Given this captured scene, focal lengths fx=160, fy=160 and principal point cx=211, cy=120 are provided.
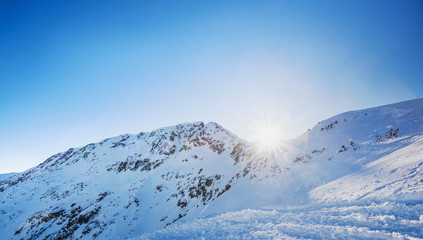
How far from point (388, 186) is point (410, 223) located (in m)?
A: 3.70

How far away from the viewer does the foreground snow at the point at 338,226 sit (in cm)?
445

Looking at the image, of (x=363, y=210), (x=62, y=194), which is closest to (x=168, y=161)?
(x=62, y=194)

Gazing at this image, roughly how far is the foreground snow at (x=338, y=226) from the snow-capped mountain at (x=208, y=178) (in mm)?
587

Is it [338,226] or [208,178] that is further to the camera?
[208,178]

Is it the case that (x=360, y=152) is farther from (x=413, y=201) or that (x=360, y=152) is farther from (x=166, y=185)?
(x=166, y=185)

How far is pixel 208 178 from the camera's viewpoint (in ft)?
102

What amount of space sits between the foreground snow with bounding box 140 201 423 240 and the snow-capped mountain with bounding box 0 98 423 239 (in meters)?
0.59

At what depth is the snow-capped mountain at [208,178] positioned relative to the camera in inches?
410

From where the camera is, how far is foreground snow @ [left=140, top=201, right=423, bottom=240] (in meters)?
4.45

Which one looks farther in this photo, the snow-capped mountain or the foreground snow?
the snow-capped mountain

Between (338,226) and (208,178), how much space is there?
2727 cm

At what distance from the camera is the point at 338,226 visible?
5289 millimetres

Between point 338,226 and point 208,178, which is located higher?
point 338,226

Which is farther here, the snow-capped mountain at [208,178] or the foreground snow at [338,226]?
the snow-capped mountain at [208,178]
